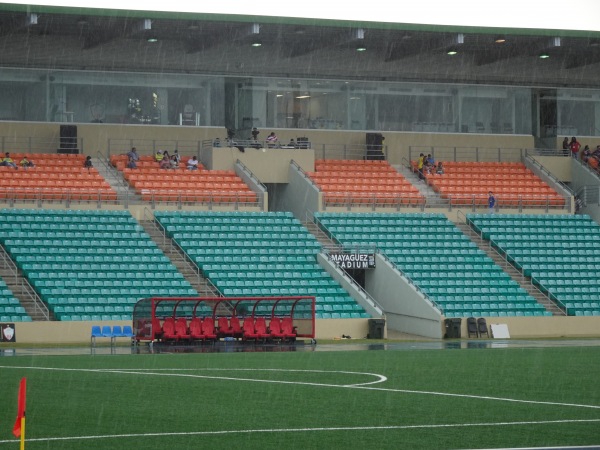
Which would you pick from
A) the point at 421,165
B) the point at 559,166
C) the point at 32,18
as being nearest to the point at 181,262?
the point at 32,18

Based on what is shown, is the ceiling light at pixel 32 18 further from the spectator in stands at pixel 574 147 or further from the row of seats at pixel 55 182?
the spectator in stands at pixel 574 147

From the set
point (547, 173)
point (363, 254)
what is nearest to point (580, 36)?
point (547, 173)

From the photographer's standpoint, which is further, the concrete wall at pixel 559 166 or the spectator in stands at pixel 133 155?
the concrete wall at pixel 559 166

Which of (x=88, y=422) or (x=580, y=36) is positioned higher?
(x=580, y=36)

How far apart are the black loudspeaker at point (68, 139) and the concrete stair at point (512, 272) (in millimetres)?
16295

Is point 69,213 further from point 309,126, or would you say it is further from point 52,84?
point 309,126

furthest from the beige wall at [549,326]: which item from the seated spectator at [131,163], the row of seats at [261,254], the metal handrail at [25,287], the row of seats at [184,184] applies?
the seated spectator at [131,163]

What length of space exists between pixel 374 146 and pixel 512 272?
35.1 feet

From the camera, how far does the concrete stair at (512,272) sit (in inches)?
1710

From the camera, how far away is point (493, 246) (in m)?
47.5

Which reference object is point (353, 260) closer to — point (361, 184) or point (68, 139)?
point (361, 184)

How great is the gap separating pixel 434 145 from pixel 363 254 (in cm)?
1313

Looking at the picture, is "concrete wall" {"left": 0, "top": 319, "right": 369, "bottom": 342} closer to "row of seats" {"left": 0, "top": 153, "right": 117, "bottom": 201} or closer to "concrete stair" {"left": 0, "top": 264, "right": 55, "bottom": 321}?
"concrete stair" {"left": 0, "top": 264, "right": 55, "bottom": 321}

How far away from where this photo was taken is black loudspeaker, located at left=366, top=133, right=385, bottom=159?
5366cm
